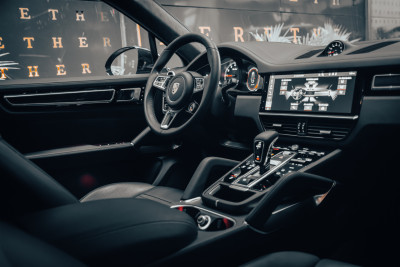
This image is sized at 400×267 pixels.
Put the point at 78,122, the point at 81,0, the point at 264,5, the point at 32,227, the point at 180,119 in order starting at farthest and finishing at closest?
the point at 264,5, the point at 81,0, the point at 78,122, the point at 180,119, the point at 32,227

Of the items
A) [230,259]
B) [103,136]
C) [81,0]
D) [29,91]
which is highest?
[81,0]

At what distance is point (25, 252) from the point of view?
0.52m

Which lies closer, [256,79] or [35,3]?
[256,79]

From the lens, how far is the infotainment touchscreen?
4.80ft

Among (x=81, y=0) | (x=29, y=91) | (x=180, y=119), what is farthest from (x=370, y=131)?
(x=81, y=0)

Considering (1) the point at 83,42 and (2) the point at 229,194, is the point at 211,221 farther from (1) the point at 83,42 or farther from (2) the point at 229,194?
(1) the point at 83,42

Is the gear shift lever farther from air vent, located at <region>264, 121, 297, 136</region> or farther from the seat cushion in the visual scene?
the seat cushion

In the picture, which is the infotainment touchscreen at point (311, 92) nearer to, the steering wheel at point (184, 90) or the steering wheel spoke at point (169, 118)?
the steering wheel at point (184, 90)

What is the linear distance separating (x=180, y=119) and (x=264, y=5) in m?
6.40

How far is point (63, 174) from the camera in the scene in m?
1.95

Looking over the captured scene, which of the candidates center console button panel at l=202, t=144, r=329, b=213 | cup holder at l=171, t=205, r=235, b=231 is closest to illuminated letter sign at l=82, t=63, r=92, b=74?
center console button panel at l=202, t=144, r=329, b=213

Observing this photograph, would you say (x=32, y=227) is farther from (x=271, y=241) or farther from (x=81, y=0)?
(x=81, y=0)

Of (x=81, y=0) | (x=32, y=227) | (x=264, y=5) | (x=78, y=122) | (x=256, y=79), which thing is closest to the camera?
(x=32, y=227)

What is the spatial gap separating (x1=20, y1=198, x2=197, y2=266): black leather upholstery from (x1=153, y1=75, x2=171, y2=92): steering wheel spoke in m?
0.94
